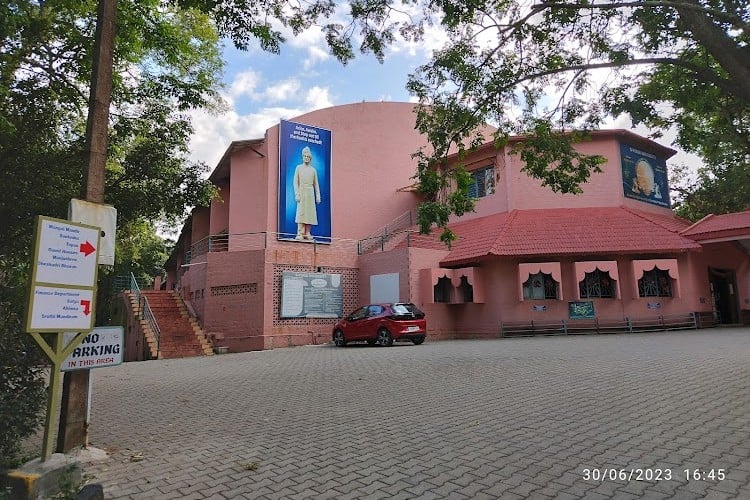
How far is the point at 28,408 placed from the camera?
13.5 ft

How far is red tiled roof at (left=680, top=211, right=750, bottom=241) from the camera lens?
18406 mm

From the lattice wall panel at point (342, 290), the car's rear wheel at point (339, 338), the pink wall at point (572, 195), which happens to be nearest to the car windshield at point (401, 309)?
the car's rear wheel at point (339, 338)

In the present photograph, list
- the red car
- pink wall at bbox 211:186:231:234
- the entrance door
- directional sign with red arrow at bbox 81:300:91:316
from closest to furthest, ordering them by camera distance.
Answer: directional sign with red arrow at bbox 81:300:91:316 → the red car → the entrance door → pink wall at bbox 211:186:231:234

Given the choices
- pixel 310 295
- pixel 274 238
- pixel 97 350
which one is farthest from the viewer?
pixel 274 238

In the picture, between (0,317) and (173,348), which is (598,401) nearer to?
(0,317)

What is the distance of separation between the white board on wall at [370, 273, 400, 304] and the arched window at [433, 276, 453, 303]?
5.81 ft

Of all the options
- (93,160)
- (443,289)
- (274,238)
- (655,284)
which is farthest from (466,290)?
(93,160)

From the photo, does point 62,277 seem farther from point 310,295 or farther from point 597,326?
point 597,326

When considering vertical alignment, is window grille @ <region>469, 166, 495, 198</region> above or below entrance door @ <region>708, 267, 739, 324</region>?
above

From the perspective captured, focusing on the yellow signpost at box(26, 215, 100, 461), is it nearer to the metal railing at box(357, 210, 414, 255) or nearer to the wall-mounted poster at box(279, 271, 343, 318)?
the wall-mounted poster at box(279, 271, 343, 318)

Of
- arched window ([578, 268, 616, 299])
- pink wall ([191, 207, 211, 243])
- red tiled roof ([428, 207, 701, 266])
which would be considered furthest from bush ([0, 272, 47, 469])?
pink wall ([191, 207, 211, 243])

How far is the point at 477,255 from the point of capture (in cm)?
1886
